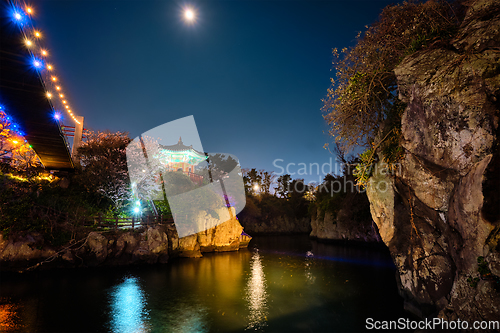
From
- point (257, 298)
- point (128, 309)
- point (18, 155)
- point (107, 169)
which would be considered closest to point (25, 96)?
point (107, 169)

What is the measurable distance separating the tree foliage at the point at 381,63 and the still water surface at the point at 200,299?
20.1 ft

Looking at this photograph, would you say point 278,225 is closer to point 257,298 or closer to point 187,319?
point 257,298

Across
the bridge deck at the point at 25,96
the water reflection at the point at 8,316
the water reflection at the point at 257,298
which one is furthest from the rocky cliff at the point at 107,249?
the water reflection at the point at 257,298

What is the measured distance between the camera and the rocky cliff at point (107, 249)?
12.8 meters

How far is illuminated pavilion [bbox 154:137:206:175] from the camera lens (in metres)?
33.6

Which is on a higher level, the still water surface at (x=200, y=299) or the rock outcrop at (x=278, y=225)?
the rock outcrop at (x=278, y=225)

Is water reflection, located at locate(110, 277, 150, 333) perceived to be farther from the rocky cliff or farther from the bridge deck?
the bridge deck

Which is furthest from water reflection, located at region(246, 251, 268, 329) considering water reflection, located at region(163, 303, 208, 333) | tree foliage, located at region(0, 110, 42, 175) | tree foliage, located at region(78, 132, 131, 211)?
tree foliage, located at region(0, 110, 42, 175)

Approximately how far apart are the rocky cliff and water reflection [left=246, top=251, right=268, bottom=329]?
6488 mm

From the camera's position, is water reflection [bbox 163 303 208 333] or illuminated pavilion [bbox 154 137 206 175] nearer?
water reflection [bbox 163 303 208 333]

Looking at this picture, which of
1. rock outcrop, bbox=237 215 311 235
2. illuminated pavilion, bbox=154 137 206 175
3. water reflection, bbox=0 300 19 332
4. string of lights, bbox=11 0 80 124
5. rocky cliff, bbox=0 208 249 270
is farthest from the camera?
rock outcrop, bbox=237 215 311 235

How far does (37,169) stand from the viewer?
18312 mm

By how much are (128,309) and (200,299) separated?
2.67 metres

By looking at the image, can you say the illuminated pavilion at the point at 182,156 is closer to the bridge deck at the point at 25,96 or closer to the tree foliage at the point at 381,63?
the bridge deck at the point at 25,96
